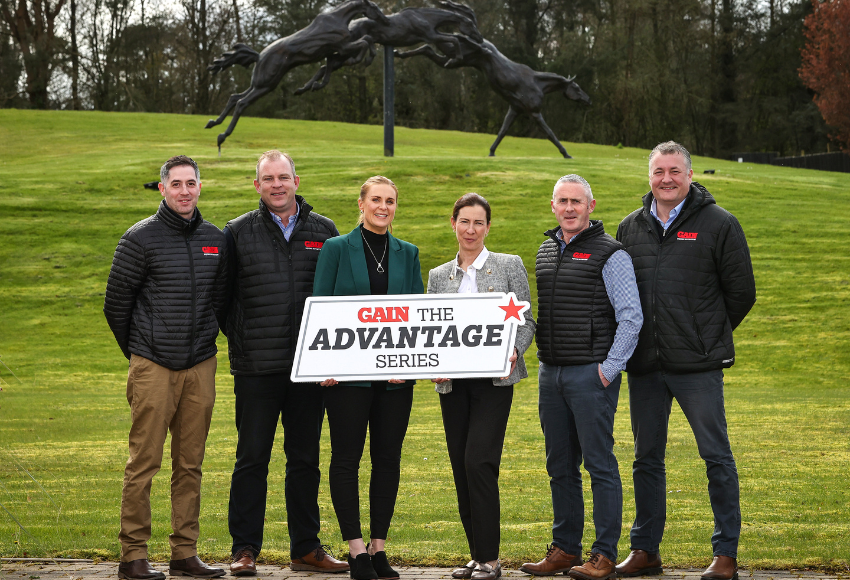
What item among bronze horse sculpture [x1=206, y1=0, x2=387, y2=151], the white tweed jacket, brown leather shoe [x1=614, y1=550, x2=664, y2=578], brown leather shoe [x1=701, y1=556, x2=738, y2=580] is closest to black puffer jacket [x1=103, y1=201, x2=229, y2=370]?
→ the white tweed jacket

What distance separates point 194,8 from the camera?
144 ft

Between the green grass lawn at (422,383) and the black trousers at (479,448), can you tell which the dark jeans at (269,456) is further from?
the black trousers at (479,448)

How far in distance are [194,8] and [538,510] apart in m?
42.7

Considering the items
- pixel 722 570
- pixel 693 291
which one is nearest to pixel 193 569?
pixel 722 570

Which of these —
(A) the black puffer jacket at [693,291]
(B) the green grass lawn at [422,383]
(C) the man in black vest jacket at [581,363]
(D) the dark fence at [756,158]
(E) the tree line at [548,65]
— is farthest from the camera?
(E) the tree line at [548,65]

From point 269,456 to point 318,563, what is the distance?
2.38 ft

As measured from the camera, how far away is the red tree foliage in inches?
1501

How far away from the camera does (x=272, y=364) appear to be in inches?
203

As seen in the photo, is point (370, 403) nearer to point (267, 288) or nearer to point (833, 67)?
point (267, 288)

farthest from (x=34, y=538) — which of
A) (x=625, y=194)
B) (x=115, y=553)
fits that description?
(x=625, y=194)

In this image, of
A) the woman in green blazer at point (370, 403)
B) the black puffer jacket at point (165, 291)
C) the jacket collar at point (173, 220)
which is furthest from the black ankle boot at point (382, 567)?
the jacket collar at point (173, 220)

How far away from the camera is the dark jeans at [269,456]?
518 cm

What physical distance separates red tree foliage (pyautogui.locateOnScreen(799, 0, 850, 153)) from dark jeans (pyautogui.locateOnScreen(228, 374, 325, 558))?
128 ft

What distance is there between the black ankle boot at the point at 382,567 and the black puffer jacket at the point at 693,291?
1.89 metres
